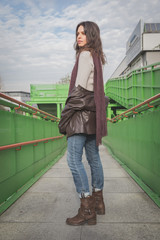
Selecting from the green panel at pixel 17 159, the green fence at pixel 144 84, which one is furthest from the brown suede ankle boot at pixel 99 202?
the green fence at pixel 144 84

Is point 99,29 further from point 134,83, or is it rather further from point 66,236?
point 134,83

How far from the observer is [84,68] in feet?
7.54

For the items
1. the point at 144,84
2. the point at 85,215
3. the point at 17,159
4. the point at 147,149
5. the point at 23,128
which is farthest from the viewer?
the point at 144,84

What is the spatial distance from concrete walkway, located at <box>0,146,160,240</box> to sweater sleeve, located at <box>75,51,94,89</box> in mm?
1350

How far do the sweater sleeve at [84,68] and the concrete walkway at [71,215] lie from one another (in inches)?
53.2

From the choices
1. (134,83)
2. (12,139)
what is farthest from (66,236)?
(134,83)

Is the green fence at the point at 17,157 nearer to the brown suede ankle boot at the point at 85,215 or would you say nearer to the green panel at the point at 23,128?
the green panel at the point at 23,128

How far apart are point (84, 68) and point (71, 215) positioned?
5.14ft

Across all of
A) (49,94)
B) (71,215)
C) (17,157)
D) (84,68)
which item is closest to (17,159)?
(17,157)

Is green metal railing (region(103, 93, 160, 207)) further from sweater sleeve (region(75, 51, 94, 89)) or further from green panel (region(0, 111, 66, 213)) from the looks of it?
green panel (region(0, 111, 66, 213))

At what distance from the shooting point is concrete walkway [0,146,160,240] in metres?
2.12

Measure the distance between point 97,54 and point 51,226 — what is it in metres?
1.76

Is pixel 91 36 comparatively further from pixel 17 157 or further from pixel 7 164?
pixel 17 157

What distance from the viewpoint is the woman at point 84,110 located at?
2295 mm
